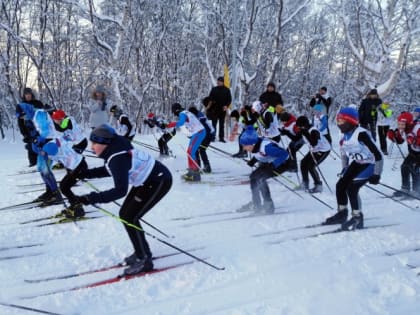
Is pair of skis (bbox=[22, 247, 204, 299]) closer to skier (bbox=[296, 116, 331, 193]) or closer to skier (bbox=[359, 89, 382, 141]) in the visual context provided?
skier (bbox=[296, 116, 331, 193])

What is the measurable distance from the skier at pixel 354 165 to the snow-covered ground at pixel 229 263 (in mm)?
280

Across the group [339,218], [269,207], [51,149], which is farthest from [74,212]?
[339,218]

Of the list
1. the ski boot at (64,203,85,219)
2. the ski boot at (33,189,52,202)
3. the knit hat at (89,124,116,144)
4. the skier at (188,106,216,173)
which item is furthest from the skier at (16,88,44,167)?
the knit hat at (89,124,116,144)

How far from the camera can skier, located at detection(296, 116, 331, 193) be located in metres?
6.43

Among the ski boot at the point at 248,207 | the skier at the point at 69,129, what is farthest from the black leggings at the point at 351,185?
the skier at the point at 69,129

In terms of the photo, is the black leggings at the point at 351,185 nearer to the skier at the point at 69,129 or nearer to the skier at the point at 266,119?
the skier at the point at 266,119

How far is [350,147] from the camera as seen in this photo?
15.7ft

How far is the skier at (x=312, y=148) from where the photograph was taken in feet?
21.1

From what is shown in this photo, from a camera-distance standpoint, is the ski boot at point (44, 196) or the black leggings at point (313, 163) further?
the black leggings at point (313, 163)

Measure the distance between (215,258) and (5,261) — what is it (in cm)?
239

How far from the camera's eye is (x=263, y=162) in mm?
5621

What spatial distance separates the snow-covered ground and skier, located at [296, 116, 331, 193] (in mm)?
622

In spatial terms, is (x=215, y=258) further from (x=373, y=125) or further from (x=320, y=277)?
(x=373, y=125)

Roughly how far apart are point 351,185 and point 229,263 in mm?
2130
